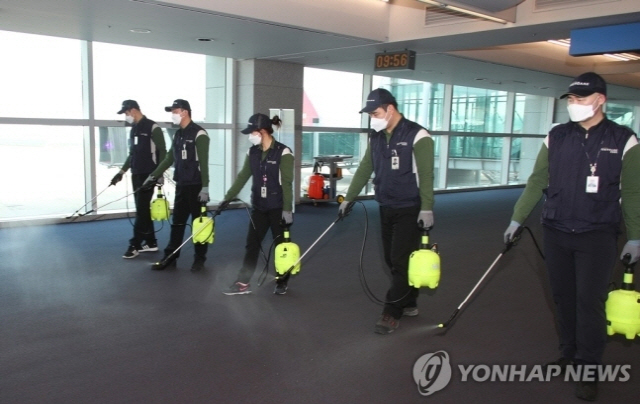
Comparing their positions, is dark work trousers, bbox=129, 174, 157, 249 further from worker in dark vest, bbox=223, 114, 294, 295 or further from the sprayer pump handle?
the sprayer pump handle

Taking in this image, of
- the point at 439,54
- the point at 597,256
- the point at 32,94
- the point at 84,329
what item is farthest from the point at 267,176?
the point at 32,94

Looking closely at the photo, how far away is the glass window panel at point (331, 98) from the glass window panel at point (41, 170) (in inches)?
175

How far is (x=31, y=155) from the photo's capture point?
8914 millimetres

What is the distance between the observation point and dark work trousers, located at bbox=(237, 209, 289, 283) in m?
4.93

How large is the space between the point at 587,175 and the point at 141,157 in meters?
4.73

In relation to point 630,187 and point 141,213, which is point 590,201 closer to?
point 630,187

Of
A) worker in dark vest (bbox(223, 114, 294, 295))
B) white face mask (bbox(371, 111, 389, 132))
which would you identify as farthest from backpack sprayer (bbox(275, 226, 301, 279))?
white face mask (bbox(371, 111, 389, 132))

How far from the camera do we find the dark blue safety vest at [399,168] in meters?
3.94

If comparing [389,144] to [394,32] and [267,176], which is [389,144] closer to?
[267,176]

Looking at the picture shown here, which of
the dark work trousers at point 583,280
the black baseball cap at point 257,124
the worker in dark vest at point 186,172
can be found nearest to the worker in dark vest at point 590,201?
the dark work trousers at point 583,280

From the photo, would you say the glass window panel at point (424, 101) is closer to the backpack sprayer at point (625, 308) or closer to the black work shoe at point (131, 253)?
the black work shoe at point (131, 253)

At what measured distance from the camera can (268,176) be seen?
15.9 ft

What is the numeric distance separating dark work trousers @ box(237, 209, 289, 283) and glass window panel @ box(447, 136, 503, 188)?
10.3m

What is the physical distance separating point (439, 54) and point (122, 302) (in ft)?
20.0
